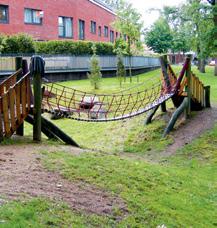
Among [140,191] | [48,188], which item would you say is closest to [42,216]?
[48,188]

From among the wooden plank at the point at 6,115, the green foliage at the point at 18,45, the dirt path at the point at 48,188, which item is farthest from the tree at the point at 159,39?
the dirt path at the point at 48,188

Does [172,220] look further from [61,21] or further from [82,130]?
[61,21]

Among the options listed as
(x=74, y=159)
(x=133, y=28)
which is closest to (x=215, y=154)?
(x=74, y=159)

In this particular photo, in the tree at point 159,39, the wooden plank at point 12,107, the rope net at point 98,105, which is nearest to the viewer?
the wooden plank at point 12,107

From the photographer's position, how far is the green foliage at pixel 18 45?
2803 cm

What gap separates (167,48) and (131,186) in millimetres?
66951

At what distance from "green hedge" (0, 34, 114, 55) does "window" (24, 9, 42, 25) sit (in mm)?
5652

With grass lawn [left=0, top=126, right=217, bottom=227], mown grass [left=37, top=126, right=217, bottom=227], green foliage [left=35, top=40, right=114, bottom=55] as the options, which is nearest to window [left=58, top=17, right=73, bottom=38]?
green foliage [left=35, top=40, right=114, bottom=55]

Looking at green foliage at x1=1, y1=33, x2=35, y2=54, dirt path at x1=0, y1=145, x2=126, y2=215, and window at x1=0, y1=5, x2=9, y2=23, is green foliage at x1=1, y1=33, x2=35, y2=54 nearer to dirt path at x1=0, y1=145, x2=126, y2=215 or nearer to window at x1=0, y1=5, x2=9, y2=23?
window at x1=0, y1=5, x2=9, y2=23

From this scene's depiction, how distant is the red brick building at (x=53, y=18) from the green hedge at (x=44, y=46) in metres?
4.88

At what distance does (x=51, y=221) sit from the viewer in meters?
4.43

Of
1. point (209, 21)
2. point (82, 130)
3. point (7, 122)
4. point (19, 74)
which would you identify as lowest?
point (82, 130)

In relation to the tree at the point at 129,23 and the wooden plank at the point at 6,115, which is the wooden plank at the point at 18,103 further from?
the tree at the point at 129,23

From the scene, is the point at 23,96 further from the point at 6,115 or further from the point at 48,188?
the point at 48,188
